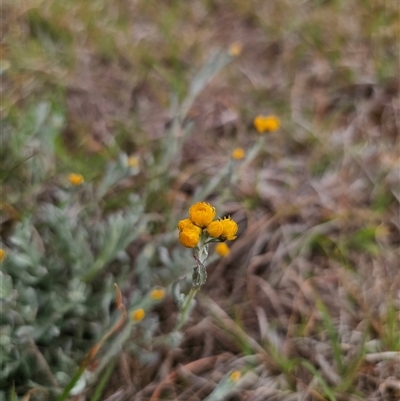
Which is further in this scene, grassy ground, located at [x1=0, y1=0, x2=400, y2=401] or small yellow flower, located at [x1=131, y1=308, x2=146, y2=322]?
grassy ground, located at [x1=0, y1=0, x2=400, y2=401]

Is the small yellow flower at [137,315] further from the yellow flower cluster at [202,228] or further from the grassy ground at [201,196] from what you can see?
the yellow flower cluster at [202,228]

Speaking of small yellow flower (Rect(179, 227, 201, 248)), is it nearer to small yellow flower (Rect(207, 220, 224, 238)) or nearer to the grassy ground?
small yellow flower (Rect(207, 220, 224, 238))

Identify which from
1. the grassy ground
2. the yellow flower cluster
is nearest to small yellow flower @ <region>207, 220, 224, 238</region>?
the yellow flower cluster

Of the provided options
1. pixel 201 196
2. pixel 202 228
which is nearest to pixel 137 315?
pixel 202 228

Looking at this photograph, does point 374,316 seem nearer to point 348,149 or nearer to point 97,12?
point 348,149

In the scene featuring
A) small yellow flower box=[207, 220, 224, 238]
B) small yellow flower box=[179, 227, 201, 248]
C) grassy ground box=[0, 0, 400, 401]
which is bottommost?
grassy ground box=[0, 0, 400, 401]

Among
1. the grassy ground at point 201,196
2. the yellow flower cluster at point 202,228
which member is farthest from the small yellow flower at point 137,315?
the yellow flower cluster at point 202,228
